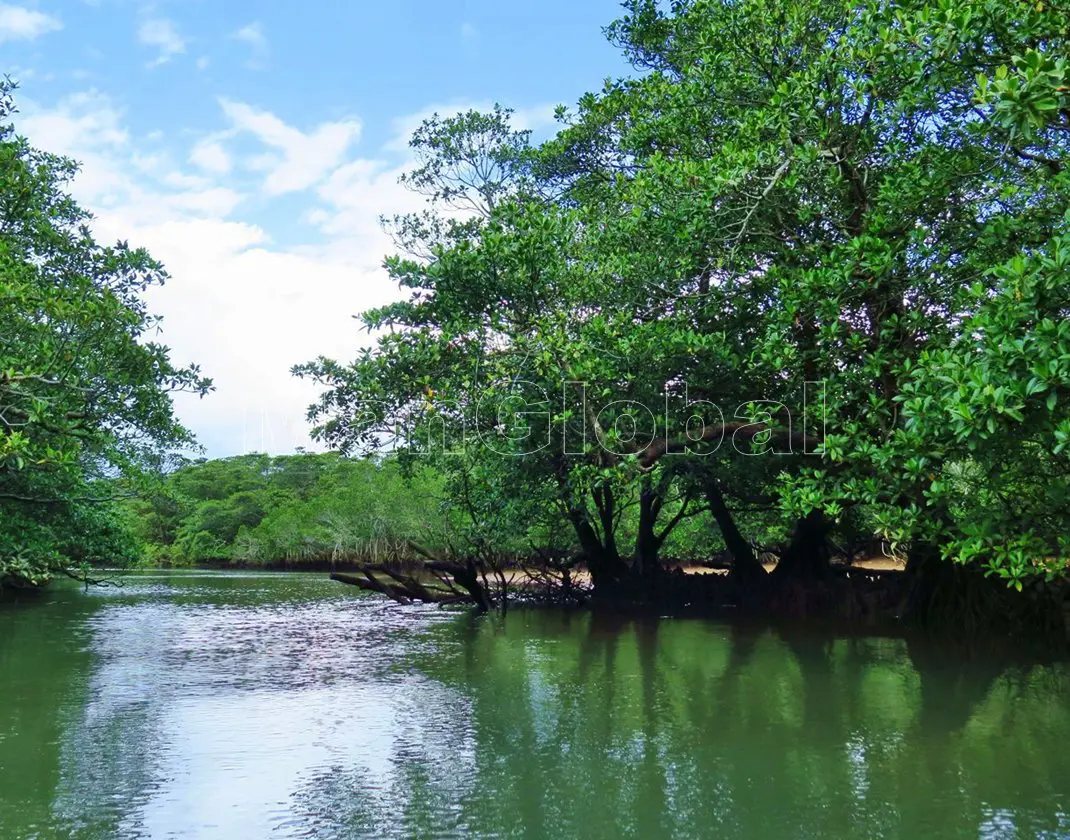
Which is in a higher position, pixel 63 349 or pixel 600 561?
pixel 63 349

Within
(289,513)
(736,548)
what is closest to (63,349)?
(736,548)

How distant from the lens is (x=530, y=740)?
788 cm

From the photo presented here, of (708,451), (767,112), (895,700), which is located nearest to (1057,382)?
(895,700)

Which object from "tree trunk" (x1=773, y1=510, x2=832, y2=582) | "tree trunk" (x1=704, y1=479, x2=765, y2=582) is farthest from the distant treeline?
"tree trunk" (x1=773, y1=510, x2=832, y2=582)

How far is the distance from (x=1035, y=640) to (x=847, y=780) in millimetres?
8370

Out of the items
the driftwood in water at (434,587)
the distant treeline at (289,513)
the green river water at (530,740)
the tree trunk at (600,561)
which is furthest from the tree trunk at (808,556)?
the distant treeline at (289,513)

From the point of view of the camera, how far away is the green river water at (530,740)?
5781 millimetres

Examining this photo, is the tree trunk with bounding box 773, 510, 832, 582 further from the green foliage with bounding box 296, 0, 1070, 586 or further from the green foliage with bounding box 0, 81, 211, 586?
the green foliage with bounding box 0, 81, 211, 586

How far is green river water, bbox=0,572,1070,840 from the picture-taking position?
578 cm

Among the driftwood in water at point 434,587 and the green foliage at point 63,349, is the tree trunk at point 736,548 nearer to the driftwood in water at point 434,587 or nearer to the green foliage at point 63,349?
the driftwood in water at point 434,587

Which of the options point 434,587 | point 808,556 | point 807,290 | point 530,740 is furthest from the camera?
point 434,587

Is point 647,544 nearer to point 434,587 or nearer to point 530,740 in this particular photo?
point 434,587

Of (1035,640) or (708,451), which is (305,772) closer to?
(708,451)

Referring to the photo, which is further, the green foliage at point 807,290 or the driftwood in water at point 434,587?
the driftwood in water at point 434,587
